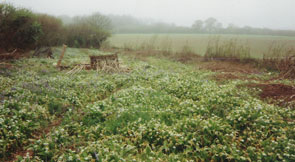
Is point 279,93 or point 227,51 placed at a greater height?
point 227,51

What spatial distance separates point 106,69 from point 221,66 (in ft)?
38.4

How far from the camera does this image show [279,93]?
926 centimetres

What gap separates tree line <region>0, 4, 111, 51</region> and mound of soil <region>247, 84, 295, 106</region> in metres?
19.5

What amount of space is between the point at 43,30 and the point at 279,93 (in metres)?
25.0

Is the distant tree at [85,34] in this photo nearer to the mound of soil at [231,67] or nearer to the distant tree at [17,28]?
the distant tree at [17,28]

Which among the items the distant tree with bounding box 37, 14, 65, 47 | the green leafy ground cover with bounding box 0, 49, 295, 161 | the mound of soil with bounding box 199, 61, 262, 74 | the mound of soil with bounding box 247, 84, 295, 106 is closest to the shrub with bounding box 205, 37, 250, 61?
the mound of soil with bounding box 199, 61, 262, 74

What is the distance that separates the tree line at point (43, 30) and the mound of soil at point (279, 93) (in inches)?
766

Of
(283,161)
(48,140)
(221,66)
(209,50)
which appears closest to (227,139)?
(283,161)

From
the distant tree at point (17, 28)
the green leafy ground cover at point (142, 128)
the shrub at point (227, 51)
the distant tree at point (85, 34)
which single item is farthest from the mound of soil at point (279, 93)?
the distant tree at point (85, 34)

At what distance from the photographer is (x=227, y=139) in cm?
545

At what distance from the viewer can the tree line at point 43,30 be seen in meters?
17.4

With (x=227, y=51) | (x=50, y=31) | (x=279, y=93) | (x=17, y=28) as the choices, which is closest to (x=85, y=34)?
(x=50, y=31)

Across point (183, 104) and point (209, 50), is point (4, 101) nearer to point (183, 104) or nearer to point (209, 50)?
point (183, 104)

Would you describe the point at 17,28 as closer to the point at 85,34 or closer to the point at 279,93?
the point at 85,34
